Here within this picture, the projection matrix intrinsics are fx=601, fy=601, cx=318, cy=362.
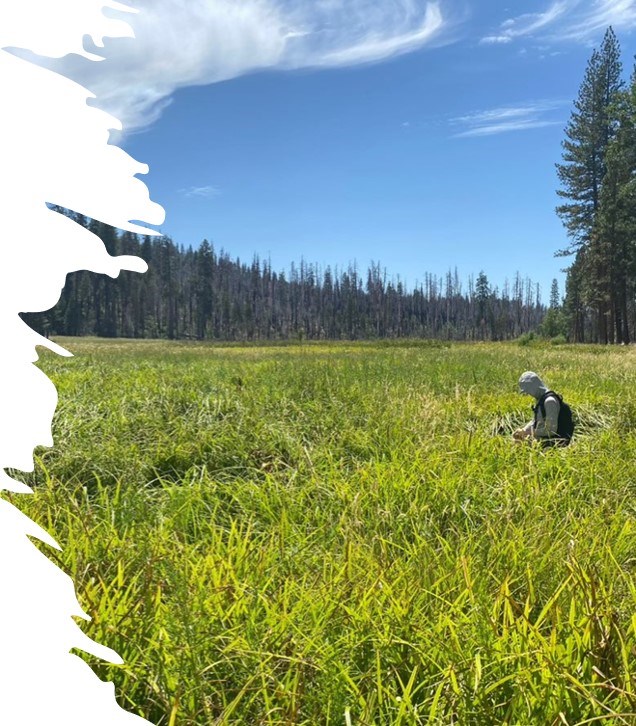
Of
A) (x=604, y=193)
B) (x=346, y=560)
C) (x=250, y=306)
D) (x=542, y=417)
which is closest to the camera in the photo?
(x=346, y=560)

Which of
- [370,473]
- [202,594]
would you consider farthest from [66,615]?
[370,473]

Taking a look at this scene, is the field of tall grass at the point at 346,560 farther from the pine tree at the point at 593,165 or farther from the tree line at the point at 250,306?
the tree line at the point at 250,306

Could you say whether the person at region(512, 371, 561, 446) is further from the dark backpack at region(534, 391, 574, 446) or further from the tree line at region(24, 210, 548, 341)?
the tree line at region(24, 210, 548, 341)

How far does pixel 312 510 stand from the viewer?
409 centimetres

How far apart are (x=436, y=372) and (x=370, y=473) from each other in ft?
23.8

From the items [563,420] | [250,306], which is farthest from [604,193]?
[250,306]

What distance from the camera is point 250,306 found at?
10300cm

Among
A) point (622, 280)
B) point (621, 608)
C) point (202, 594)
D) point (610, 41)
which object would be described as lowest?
point (621, 608)

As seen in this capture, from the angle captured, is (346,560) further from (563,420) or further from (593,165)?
(593,165)

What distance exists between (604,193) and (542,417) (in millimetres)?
37129

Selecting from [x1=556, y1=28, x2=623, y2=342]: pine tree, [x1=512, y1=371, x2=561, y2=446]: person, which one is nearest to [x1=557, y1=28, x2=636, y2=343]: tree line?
[x1=556, y1=28, x2=623, y2=342]: pine tree

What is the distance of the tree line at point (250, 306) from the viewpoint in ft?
300

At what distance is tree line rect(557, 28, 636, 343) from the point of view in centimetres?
3734

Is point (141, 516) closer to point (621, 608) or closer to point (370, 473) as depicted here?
point (370, 473)
